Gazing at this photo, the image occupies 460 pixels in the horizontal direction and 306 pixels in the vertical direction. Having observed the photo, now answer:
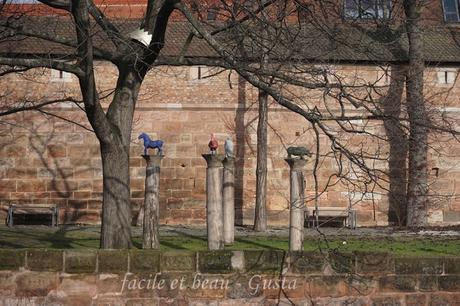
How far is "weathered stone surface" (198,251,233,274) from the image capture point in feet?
27.6

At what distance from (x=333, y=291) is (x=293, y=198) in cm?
359

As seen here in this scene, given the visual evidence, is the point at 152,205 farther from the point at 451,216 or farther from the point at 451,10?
the point at 451,10

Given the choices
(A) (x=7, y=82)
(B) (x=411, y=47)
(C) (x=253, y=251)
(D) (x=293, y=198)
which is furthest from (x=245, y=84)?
(C) (x=253, y=251)

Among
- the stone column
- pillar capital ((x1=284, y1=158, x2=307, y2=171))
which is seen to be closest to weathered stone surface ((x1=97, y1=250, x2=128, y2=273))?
pillar capital ((x1=284, y1=158, x2=307, y2=171))

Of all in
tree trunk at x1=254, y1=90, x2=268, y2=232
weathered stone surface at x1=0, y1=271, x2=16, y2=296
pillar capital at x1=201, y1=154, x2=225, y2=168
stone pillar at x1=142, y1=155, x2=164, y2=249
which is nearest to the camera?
weathered stone surface at x1=0, y1=271, x2=16, y2=296

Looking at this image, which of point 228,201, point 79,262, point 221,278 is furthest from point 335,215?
point 79,262

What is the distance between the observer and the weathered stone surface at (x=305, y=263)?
28.2 feet

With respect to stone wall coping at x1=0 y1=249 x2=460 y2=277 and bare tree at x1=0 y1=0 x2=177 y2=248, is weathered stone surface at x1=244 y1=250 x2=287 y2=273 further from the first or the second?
bare tree at x1=0 y1=0 x2=177 y2=248

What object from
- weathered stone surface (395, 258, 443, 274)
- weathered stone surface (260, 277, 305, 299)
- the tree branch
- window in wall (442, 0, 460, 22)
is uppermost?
window in wall (442, 0, 460, 22)

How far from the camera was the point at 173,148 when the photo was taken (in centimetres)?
1919

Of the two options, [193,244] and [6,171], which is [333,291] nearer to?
[193,244]

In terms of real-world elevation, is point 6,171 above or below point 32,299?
above

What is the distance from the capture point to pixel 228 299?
8.48 m

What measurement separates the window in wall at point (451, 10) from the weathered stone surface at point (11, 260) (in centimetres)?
1605
